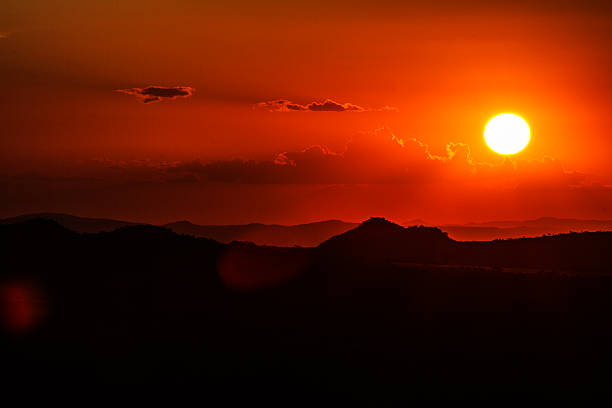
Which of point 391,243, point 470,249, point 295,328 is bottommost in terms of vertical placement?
point 295,328

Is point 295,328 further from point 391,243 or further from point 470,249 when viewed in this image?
point 391,243

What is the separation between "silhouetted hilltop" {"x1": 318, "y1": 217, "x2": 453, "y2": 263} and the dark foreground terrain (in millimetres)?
19610

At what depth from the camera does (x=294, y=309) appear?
36.2 meters

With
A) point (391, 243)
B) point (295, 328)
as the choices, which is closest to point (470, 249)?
point (391, 243)

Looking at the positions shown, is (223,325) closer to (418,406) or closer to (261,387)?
(261,387)

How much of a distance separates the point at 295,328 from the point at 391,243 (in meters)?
36.3

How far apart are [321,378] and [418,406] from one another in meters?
4.02

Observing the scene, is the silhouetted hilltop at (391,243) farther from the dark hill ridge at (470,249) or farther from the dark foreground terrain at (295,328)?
the dark foreground terrain at (295,328)

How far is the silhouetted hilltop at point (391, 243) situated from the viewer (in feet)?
216

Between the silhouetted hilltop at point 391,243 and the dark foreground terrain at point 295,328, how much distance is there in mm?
19610

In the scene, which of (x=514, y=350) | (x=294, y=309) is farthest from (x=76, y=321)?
(x=514, y=350)

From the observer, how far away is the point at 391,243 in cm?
6912

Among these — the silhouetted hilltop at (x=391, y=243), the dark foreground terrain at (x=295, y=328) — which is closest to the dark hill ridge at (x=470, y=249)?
the silhouetted hilltop at (x=391, y=243)

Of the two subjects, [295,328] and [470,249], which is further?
[470,249]
